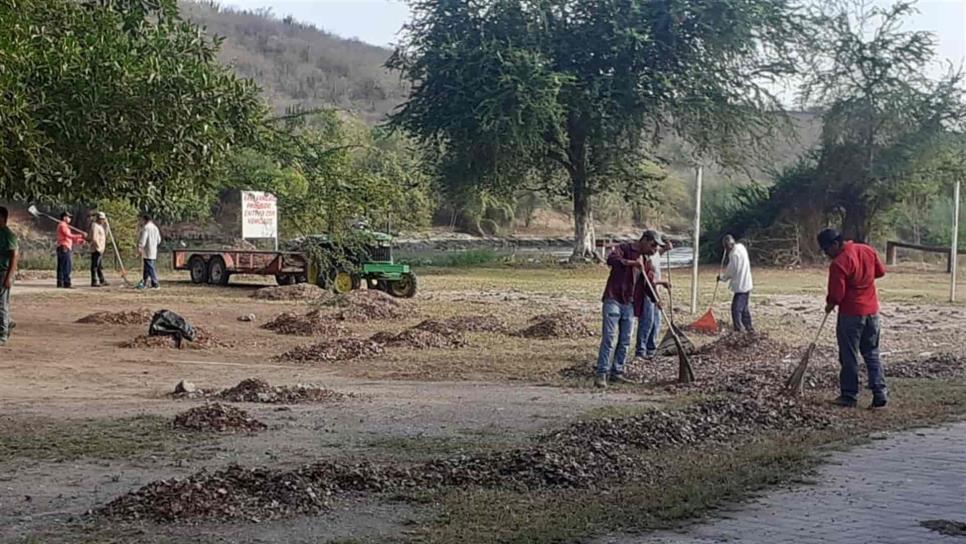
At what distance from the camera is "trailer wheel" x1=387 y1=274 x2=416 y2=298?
88.1 ft

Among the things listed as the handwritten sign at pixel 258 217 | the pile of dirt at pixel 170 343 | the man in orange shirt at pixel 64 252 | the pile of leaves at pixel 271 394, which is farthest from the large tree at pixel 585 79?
the pile of leaves at pixel 271 394

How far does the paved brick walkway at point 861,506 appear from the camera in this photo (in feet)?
21.7

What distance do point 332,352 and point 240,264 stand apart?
45.8 ft

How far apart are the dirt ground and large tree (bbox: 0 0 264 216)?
7.50 ft

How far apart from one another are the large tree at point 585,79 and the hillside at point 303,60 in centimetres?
9152

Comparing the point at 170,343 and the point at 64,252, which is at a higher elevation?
the point at 64,252

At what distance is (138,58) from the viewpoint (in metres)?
13.8

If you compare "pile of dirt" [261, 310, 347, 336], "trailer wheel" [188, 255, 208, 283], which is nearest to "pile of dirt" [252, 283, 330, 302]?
"trailer wheel" [188, 255, 208, 283]

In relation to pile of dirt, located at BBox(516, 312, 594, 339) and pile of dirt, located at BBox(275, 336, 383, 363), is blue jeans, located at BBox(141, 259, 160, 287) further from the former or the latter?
pile of dirt, located at BBox(275, 336, 383, 363)

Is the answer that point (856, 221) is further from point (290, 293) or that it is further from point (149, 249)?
point (149, 249)

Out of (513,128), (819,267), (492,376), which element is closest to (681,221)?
(819,267)

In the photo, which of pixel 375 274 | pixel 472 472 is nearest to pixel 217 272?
pixel 375 274

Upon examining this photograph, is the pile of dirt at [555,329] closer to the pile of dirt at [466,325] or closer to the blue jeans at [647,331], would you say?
the pile of dirt at [466,325]

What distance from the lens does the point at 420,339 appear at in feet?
54.9
